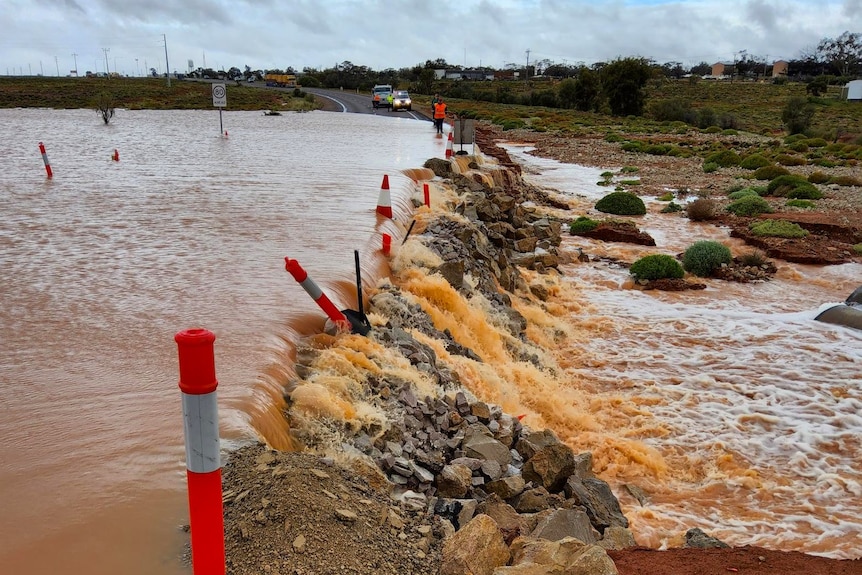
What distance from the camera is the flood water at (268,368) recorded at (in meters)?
4.74

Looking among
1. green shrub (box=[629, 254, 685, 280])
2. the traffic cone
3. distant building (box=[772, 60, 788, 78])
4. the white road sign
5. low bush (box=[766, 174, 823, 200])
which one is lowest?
green shrub (box=[629, 254, 685, 280])

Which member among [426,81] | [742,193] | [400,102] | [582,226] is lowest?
[582,226]

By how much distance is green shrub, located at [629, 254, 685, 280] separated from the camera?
1553 cm

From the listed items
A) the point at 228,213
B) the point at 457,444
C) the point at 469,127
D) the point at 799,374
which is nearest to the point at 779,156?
the point at 469,127

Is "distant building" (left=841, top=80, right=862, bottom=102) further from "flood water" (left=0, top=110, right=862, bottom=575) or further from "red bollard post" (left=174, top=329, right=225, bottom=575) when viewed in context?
"red bollard post" (left=174, top=329, right=225, bottom=575)

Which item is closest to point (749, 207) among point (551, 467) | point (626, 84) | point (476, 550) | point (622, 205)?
point (622, 205)

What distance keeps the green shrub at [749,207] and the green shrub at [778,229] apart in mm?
2438

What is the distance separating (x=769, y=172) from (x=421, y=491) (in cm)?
3008

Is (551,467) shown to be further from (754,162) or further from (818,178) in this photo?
(754,162)

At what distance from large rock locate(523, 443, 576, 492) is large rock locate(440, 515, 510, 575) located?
1.79 m

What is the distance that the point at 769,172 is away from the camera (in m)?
30.2

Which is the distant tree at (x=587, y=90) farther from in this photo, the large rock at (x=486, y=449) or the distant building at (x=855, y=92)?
the large rock at (x=486, y=449)

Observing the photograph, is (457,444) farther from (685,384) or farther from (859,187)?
(859,187)

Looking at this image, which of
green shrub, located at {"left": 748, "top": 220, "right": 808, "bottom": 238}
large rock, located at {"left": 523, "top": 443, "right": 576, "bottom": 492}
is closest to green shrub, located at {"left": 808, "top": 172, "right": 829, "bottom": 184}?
green shrub, located at {"left": 748, "top": 220, "right": 808, "bottom": 238}
